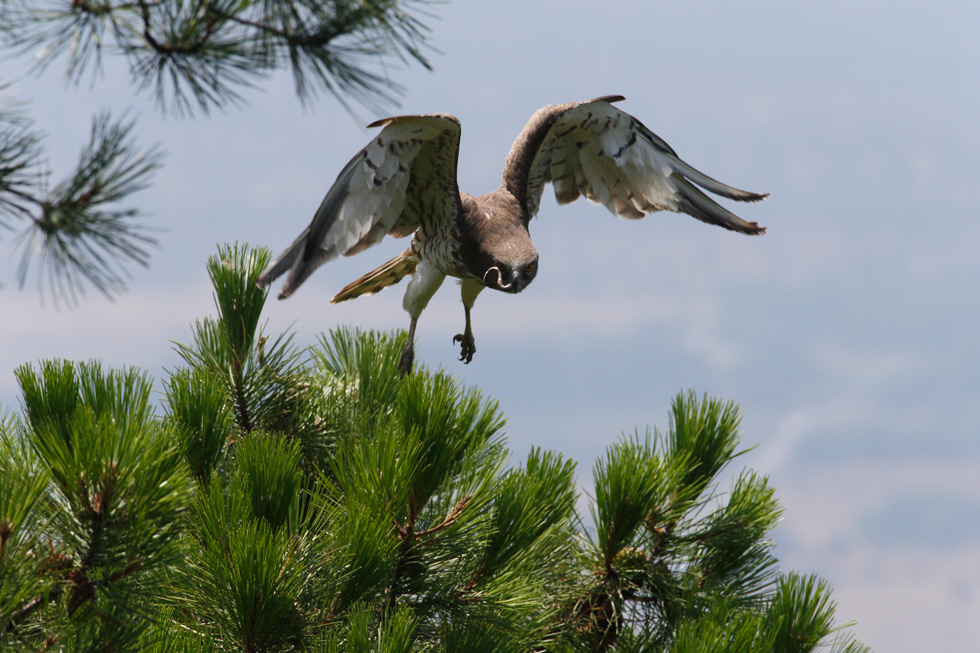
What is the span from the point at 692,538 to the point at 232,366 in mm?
2714

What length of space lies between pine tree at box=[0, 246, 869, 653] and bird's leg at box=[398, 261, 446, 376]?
34 cm

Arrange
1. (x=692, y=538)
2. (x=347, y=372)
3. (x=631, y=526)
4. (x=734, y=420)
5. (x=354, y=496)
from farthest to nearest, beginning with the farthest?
(x=347, y=372), (x=734, y=420), (x=692, y=538), (x=631, y=526), (x=354, y=496)

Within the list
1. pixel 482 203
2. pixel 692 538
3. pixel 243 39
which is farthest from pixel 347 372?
pixel 243 39

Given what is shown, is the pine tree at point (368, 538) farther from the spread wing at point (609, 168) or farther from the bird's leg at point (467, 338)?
the spread wing at point (609, 168)

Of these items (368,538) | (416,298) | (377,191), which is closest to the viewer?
(368,538)

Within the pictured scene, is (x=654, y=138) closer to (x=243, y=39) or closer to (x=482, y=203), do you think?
(x=482, y=203)

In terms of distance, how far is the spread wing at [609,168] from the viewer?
478 centimetres

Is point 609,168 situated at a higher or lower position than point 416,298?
higher

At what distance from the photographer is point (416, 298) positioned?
14.6 ft

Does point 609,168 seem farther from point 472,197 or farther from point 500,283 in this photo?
point 500,283

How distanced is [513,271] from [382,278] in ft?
5.71

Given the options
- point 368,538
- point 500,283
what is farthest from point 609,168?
point 368,538

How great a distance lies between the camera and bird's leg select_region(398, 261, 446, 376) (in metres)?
4.43

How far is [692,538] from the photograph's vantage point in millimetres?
3705
